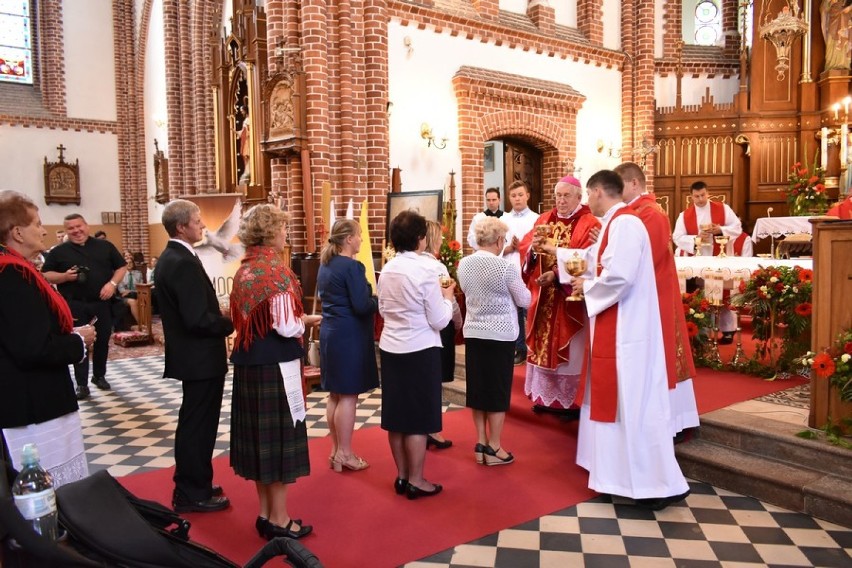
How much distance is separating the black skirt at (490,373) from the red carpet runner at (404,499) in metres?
0.49

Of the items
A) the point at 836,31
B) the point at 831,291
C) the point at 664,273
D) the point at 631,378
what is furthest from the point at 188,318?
the point at 836,31

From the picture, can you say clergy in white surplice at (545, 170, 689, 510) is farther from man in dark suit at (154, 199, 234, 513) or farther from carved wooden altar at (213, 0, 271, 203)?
carved wooden altar at (213, 0, 271, 203)

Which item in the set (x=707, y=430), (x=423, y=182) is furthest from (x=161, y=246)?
(x=707, y=430)

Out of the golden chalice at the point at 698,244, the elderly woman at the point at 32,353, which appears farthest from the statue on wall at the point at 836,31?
the elderly woman at the point at 32,353

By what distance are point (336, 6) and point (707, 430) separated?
21.3 ft

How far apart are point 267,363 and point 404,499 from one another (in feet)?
4.39

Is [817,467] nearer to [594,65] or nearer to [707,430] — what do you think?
[707,430]

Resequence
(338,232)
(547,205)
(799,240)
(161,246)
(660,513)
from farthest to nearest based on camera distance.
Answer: (161,246) < (547,205) < (799,240) < (338,232) < (660,513)

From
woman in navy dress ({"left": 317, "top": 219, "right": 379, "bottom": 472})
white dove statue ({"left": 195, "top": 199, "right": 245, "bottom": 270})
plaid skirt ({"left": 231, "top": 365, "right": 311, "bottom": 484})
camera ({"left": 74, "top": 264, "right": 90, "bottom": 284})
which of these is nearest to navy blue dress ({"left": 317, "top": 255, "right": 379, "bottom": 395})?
woman in navy dress ({"left": 317, "top": 219, "right": 379, "bottom": 472})

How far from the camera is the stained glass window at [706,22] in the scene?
13.3m

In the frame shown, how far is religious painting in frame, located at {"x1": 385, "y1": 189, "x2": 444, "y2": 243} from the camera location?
24.9 feet

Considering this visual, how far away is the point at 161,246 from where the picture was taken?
15477mm

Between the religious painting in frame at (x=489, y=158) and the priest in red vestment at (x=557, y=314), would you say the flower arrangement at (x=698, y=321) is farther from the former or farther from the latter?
the religious painting in frame at (x=489, y=158)

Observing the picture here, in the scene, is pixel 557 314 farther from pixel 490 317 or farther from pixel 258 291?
pixel 258 291
